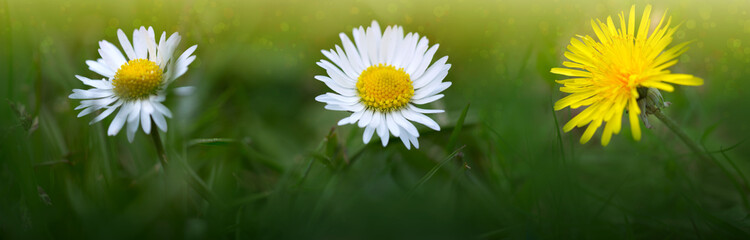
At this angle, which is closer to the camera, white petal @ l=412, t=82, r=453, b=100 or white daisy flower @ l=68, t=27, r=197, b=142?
white daisy flower @ l=68, t=27, r=197, b=142

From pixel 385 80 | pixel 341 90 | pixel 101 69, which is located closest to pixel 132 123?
pixel 101 69

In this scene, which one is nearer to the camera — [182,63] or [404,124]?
[182,63]

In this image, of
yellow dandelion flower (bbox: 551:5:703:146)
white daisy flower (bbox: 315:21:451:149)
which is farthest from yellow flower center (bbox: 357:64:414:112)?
yellow dandelion flower (bbox: 551:5:703:146)

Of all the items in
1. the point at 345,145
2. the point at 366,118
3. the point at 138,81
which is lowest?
the point at 345,145

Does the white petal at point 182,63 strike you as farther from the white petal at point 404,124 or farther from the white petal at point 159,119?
the white petal at point 404,124

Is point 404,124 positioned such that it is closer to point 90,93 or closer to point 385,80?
point 385,80

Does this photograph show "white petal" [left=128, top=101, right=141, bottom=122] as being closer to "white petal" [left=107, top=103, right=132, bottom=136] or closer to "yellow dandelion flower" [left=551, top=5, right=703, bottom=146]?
"white petal" [left=107, top=103, right=132, bottom=136]

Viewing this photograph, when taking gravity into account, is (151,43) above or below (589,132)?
above
